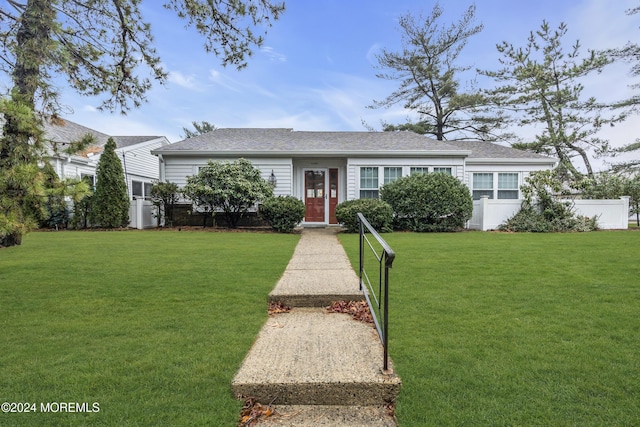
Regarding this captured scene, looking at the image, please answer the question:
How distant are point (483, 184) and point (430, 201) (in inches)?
176

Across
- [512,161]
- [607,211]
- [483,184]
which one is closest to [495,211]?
[483,184]

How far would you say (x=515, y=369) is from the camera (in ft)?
7.89

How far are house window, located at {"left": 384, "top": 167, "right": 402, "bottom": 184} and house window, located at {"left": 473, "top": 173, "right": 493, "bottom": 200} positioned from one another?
12.3ft

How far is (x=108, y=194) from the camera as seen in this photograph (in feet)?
40.8

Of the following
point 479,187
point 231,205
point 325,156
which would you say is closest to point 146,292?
point 231,205

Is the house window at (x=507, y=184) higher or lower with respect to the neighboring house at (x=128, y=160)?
lower

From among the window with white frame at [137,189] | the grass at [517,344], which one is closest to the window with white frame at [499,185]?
the grass at [517,344]

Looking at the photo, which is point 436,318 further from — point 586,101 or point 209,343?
point 586,101

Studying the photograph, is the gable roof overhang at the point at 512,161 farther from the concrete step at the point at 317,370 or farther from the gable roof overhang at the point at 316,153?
the concrete step at the point at 317,370

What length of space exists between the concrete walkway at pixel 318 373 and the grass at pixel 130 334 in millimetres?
170

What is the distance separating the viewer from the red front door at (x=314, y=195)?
1403 cm

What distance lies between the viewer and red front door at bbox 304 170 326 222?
14.0 metres

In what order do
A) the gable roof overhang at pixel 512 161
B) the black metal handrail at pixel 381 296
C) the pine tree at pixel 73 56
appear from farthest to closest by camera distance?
the gable roof overhang at pixel 512 161
the pine tree at pixel 73 56
the black metal handrail at pixel 381 296

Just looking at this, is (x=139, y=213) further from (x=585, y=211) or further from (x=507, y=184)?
(x=585, y=211)
